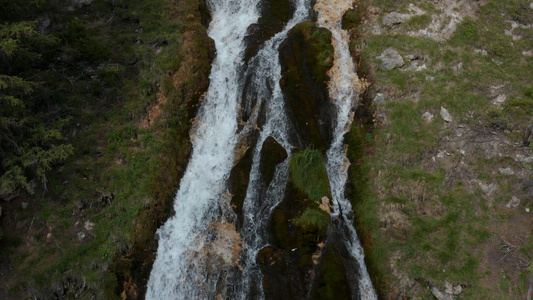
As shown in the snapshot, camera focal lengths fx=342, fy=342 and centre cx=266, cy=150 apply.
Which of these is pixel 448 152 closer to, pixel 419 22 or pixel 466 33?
pixel 466 33

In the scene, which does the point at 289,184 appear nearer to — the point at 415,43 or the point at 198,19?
the point at 415,43

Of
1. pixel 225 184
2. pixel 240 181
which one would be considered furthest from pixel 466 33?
pixel 225 184

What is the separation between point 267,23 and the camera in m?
22.0

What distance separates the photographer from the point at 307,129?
17.4 metres

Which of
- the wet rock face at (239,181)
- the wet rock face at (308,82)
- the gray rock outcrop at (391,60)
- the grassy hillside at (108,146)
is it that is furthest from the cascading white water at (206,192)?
the gray rock outcrop at (391,60)

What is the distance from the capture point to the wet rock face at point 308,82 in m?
17.5

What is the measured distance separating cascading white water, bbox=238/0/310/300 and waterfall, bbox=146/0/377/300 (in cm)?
4

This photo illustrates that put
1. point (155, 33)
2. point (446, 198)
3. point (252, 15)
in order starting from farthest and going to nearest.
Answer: point (252, 15)
point (155, 33)
point (446, 198)

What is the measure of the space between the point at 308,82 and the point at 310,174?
19.1ft

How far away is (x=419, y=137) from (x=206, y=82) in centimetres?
1178

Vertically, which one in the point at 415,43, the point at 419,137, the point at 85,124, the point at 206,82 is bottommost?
the point at 419,137

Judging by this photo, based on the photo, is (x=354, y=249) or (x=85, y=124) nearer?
(x=354, y=249)

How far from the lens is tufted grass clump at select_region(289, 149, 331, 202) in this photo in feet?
51.3

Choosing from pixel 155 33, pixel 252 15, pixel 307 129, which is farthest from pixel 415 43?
pixel 155 33
